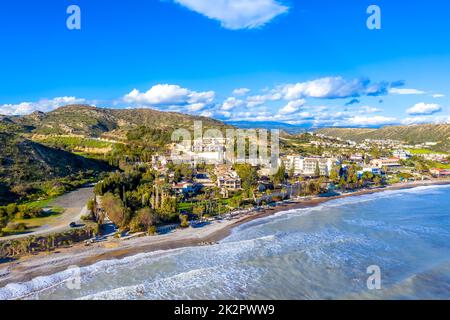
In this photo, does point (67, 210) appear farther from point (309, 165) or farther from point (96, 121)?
point (96, 121)

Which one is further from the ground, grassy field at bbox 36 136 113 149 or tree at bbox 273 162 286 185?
grassy field at bbox 36 136 113 149

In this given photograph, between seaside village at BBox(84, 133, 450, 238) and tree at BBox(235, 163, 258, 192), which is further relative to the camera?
tree at BBox(235, 163, 258, 192)

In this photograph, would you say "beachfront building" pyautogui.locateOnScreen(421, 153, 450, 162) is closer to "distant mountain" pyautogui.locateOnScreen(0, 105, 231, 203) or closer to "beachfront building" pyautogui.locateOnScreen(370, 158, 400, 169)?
"beachfront building" pyautogui.locateOnScreen(370, 158, 400, 169)

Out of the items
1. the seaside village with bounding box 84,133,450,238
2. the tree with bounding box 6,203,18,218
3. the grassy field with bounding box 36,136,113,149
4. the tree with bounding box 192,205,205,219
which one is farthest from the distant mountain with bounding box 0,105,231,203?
the tree with bounding box 192,205,205,219

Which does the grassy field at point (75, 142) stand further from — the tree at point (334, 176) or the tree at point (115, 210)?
the tree at point (115, 210)
